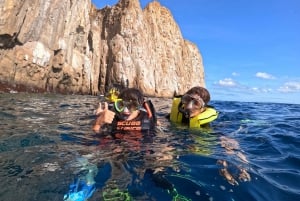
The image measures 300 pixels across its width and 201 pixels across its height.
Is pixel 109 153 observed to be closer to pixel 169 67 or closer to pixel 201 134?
pixel 201 134

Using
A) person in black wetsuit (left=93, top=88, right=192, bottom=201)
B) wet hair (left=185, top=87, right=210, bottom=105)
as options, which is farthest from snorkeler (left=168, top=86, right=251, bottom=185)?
person in black wetsuit (left=93, top=88, right=192, bottom=201)

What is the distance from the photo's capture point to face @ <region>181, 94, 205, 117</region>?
6202 millimetres

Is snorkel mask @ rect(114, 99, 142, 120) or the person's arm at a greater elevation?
snorkel mask @ rect(114, 99, 142, 120)

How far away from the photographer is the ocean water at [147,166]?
2.94 metres

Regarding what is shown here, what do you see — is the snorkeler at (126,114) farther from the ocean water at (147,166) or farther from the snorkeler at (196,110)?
the snorkeler at (196,110)

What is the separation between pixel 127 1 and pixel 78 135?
3545cm

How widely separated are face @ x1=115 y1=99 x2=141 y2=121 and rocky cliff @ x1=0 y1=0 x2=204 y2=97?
1864 cm

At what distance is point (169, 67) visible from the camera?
44188 millimetres

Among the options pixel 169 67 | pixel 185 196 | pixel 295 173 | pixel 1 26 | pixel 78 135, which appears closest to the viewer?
pixel 185 196

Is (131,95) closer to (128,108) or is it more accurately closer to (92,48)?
(128,108)

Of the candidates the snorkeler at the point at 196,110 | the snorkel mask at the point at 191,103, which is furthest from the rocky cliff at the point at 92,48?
the snorkel mask at the point at 191,103

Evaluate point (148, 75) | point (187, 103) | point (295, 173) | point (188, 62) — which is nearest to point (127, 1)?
point (148, 75)

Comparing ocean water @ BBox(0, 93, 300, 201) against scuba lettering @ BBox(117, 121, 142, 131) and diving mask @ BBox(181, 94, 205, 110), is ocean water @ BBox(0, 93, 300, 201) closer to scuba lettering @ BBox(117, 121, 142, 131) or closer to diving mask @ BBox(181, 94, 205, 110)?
scuba lettering @ BBox(117, 121, 142, 131)

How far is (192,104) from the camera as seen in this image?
20.7 feet
